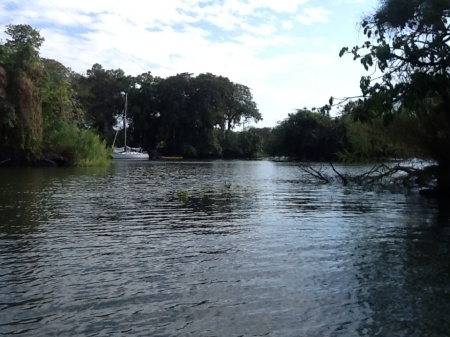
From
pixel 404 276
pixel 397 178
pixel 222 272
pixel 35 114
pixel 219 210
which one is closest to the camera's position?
pixel 404 276

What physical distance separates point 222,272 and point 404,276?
389 cm

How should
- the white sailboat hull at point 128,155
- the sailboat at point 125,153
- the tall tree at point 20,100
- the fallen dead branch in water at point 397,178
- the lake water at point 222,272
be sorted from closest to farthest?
the lake water at point 222,272 < the fallen dead branch in water at point 397,178 < the tall tree at point 20,100 < the white sailboat hull at point 128,155 < the sailboat at point 125,153

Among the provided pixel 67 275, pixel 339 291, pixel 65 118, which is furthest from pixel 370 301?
pixel 65 118

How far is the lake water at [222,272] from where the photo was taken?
7.97 metres

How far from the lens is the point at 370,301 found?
29.7 ft

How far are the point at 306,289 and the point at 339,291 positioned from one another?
2.05 feet

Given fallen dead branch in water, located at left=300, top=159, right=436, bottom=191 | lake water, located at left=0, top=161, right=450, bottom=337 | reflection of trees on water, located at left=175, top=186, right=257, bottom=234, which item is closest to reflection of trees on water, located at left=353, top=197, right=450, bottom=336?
lake water, located at left=0, top=161, right=450, bottom=337

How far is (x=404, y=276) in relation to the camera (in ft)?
35.1

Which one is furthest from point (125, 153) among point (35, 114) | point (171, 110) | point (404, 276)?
point (404, 276)

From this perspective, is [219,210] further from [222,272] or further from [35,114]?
[35,114]

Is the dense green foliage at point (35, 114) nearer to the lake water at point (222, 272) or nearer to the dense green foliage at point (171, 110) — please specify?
the dense green foliage at point (171, 110)

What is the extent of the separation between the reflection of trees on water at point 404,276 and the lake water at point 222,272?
0.03 m

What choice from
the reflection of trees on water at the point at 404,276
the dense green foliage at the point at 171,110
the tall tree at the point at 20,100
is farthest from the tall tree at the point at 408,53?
the dense green foliage at the point at 171,110

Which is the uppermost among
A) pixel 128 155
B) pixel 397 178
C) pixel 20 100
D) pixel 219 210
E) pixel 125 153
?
pixel 20 100
